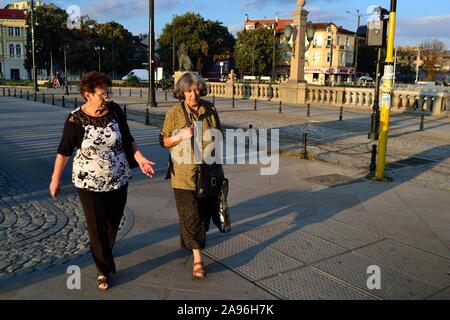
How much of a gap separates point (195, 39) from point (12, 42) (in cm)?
3927

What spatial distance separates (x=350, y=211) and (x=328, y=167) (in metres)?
3.35

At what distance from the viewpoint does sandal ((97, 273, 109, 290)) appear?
12.9ft

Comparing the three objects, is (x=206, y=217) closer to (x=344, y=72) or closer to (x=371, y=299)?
(x=371, y=299)

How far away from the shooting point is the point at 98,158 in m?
3.83

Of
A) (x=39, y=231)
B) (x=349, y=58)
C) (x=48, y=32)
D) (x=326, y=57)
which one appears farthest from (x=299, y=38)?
(x=349, y=58)

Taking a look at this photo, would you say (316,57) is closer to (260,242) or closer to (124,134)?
(260,242)

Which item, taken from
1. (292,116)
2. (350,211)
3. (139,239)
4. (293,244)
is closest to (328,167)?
(350,211)

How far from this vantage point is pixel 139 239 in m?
5.21

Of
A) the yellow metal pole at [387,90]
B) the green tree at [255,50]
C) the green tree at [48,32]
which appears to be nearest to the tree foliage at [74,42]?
the green tree at [48,32]

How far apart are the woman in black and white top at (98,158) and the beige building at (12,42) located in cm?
9416

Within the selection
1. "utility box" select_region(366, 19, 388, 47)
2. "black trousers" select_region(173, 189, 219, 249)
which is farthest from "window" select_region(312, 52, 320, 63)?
"black trousers" select_region(173, 189, 219, 249)

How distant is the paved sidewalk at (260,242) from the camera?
4.02 m

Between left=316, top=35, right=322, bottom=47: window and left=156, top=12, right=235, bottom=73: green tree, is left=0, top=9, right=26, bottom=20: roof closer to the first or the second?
left=156, top=12, right=235, bottom=73: green tree
